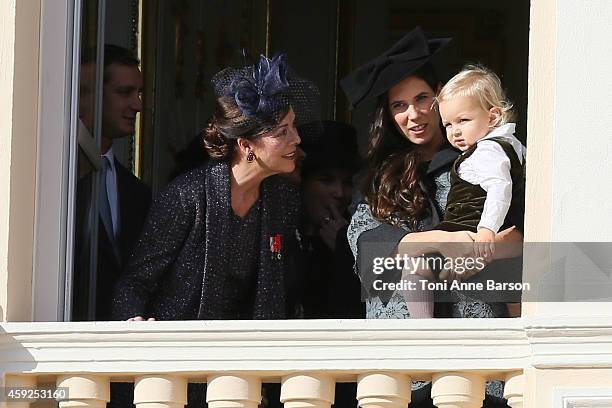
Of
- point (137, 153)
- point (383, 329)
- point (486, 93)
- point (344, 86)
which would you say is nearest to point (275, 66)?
point (344, 86)

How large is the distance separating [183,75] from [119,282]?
7.19 feet

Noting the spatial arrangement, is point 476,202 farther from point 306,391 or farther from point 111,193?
point 111,193

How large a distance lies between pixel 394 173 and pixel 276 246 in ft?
1.18

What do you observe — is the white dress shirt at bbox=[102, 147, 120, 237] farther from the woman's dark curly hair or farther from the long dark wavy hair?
the long dark wavy hair

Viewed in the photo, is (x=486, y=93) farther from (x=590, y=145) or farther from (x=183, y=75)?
(x=183, y=75)

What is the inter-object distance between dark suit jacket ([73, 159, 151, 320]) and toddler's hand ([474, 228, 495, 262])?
933 millimetres

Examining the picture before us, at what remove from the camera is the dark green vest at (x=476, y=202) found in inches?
172

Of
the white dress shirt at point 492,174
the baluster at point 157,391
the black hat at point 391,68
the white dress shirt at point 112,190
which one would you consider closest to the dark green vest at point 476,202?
the white dress shirt at point 492,174

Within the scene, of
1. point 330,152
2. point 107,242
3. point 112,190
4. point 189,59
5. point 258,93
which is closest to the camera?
point 258,93

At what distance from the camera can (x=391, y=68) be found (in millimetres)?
4742

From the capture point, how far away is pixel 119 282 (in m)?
4.52

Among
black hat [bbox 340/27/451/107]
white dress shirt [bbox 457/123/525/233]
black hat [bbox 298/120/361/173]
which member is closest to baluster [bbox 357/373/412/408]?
white dress shirt [bbox 457/123/525/233]

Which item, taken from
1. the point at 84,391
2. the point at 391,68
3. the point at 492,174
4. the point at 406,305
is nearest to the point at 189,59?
the point at 391,68

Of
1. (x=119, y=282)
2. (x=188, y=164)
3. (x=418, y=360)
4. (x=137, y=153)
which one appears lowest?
(x=418, y=360)
